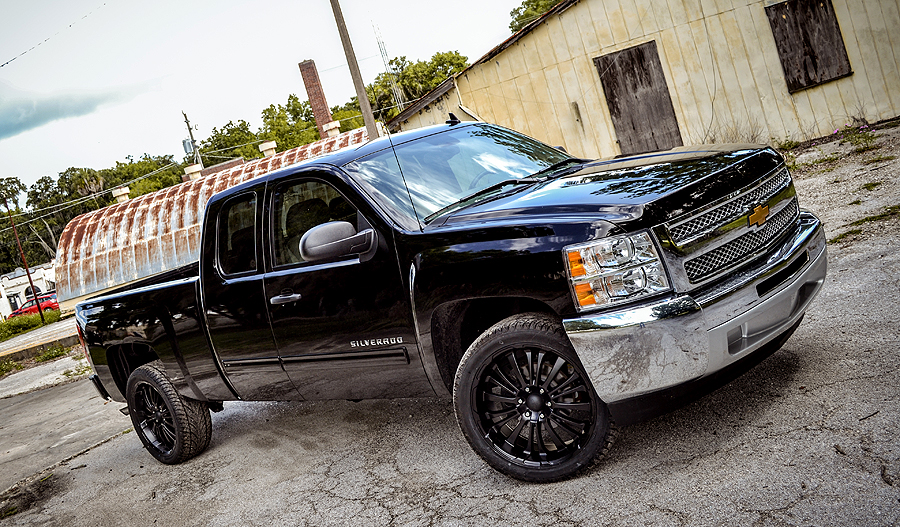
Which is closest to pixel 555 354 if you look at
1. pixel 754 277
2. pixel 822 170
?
pixel 754 277

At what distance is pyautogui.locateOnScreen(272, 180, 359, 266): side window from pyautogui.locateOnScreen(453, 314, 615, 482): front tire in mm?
1371

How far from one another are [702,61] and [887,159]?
18.5ft

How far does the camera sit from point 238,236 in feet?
15.9

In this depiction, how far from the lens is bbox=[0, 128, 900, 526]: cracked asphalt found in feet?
9.87

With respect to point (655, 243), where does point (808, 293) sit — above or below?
below

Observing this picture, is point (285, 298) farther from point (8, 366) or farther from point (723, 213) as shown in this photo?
point (8, 366)

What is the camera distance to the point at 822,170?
10.1m

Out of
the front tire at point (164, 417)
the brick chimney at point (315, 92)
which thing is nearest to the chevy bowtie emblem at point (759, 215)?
the front tire at point (164, 417)

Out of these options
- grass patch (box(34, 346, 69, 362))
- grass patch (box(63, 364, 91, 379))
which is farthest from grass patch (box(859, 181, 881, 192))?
grass patch (box(34, 346, 69, 362))

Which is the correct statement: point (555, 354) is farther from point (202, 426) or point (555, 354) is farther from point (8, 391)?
point (8, 391)

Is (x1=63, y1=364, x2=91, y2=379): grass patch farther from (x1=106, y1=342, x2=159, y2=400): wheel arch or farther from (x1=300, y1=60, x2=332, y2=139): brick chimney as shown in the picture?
(x1=300, y1=60, x2=332, y2=139): brick chimney

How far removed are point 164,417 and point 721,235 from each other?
4390 millimetres

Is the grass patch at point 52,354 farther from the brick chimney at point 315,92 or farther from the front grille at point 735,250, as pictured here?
the brick chimney at point 315,92

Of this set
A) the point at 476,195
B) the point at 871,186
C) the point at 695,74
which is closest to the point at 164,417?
the point at 476,195
